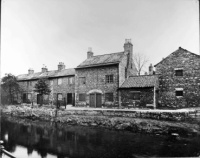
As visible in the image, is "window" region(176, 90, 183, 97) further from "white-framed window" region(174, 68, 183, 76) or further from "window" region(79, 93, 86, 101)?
"window" region(79, 93, 86, 101)

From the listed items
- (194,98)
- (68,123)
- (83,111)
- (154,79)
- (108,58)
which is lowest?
(68,123)

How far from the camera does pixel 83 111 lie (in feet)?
57.3

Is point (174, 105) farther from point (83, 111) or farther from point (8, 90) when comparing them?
point (8, 90)

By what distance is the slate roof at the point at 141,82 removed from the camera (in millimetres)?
18406

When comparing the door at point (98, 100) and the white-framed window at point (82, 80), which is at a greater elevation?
the white-framed window at point (82, 80)

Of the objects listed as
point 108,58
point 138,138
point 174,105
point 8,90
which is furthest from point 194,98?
point 8,90

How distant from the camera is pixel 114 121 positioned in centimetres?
1487

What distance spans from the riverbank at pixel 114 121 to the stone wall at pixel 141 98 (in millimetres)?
3598

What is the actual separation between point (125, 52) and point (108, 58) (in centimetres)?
224

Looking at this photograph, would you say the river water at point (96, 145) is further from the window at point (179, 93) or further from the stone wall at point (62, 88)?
the stone wall at point (62, 88)

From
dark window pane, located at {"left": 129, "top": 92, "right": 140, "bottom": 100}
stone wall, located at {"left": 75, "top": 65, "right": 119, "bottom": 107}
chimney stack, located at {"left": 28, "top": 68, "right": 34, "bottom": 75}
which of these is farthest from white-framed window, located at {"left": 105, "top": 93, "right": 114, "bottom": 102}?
chimney stack, located at {"left": 28, "top": 68, "right": 34, "bottom": 75}

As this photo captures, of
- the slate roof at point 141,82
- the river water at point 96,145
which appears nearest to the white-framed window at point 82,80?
the slate roof at point 141,82

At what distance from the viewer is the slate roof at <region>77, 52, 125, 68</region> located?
20.8 m

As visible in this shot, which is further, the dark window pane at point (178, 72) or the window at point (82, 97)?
the window at point (82, 97)
